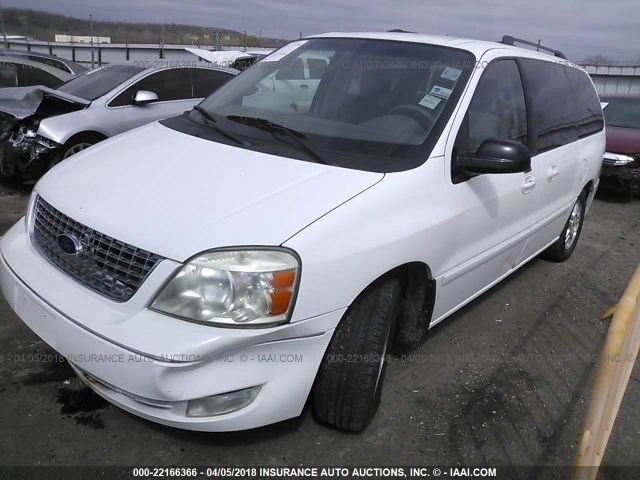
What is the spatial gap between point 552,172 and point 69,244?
123 inches

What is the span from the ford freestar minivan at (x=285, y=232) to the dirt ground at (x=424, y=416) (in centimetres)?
23

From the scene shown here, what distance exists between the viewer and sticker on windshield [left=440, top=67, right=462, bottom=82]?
2.96 metres

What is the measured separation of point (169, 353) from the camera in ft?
6.29

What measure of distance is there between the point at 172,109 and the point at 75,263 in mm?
5007

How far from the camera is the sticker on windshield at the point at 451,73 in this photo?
2.96 metres

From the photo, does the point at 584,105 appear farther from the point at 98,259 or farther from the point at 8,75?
the point at 8,75

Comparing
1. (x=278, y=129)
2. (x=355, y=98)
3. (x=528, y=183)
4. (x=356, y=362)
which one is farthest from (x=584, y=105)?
(x=356, y=362)

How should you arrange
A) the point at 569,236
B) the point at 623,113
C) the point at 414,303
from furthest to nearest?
the point at 623,113
the point at 569,236
the point at 414,303

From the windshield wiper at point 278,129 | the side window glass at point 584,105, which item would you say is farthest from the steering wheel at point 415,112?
the side window glass at point 584,105

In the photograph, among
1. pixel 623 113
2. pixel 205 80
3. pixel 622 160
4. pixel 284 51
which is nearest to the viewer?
pixel 284 51

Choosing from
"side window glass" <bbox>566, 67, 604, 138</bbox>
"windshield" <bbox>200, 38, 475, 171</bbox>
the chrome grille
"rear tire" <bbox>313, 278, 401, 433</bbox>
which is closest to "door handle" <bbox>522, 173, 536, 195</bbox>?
"windshield" <bbox>200, 38, 475, 171</bbox>

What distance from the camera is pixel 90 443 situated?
238 cm

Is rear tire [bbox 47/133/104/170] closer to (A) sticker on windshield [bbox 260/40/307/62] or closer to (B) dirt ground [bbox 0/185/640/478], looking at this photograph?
(B) dirt ground [bbox 0/185/640/478]

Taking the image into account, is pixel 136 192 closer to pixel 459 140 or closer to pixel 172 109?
pixel 459 140
